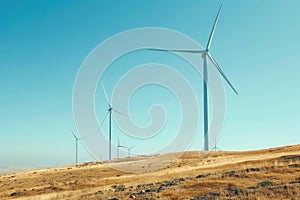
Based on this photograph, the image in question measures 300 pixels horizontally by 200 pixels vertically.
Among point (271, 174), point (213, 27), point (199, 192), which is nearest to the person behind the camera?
point (199, 192)

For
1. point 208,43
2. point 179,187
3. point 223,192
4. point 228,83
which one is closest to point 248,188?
point 223,192

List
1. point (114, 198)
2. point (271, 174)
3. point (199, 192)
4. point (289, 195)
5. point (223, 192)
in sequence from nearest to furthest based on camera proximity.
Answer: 1. point (289, 195)
2. point (223, 192)
3. point (199, 192)
4. point (114, 198)
5. point (271, 174)

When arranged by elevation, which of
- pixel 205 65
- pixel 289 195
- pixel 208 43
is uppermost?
pixel 208 43

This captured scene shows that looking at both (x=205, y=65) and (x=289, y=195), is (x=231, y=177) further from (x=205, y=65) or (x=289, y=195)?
(x=205, y=65)

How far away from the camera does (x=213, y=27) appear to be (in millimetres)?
67875

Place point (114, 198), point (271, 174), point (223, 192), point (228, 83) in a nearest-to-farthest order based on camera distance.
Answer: point (223, 192) < point (114, 198) < point (271, 174) < point (228, 83)

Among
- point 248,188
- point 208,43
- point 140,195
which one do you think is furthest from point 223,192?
point 208,43

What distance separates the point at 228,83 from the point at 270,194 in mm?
44825

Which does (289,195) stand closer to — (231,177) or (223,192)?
(223,192)

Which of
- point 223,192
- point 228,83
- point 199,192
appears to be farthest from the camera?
point 228,83

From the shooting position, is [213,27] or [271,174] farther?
[213,27]

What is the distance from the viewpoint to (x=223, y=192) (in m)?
21.6

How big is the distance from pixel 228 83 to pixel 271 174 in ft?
120

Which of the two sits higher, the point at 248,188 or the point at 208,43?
the point at 208,43
